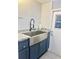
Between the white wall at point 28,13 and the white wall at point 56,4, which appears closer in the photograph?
the white wall at point 28,13

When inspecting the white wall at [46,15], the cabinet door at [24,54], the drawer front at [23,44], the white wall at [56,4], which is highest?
the white wall at [56,4]

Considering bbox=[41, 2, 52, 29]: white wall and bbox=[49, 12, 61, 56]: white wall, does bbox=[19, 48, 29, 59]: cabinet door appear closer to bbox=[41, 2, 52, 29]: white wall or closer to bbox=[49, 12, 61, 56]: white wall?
bbox=[49, 12, 61, 56]: white wall

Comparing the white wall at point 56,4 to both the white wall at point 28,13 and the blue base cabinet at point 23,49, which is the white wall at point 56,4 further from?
the blue base cabinet at point 23,49

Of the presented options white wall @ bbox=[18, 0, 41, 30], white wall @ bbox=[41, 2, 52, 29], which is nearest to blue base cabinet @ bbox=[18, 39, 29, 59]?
white wall @ bbox=[18, 0, 41, 30]

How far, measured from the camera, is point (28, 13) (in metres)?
3.18

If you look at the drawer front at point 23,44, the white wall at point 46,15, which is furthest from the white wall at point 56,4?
the drawer front at point 23,44

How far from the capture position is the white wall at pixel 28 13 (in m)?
2.89

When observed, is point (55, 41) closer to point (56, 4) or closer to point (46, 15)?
point (46, 15)

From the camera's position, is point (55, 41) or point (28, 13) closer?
point (28, 13)

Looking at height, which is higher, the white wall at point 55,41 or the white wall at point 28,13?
the white wall at point 28,13

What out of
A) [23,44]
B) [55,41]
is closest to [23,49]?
[23,44]
